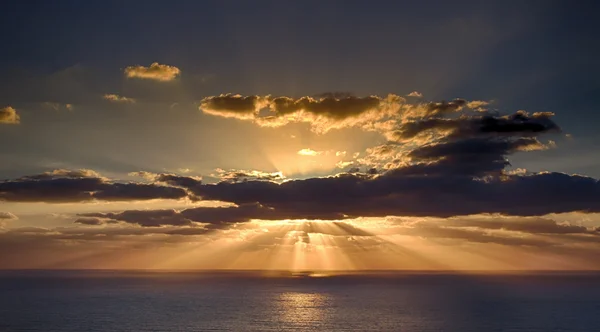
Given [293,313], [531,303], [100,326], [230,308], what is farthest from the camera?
[531,303]

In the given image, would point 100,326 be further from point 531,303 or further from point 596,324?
point 531,303

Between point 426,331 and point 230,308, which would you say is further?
point 230,308

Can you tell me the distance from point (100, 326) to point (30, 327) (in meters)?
15.4

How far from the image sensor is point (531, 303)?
19300cm

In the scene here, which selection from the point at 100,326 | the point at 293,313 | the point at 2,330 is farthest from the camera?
the point at 293,313

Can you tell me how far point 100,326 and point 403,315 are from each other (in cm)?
→ 8043

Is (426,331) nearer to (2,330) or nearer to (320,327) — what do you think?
(320,327)

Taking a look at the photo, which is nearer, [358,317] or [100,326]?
[100,326]

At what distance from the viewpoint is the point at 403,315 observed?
151 metres

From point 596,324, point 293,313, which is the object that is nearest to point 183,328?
point 293,313

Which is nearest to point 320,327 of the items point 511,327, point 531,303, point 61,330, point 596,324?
point 511,327

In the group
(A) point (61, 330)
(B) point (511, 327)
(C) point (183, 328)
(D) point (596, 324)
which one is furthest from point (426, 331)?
(A) point (61, 330)

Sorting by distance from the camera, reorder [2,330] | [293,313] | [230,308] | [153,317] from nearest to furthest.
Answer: [2,330], [153,317], [293,313], [230,308]

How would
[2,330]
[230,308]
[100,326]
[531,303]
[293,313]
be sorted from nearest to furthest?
[2,330] < [100,326] < [293,313] < [230,308] < [531,303]
